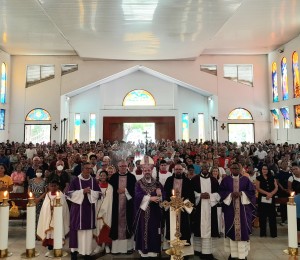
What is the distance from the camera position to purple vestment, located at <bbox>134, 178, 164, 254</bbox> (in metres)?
5.15

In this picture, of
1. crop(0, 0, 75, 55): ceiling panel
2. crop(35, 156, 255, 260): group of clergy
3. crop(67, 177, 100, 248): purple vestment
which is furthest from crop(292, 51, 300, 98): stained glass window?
crop(67, 177, 100, 248): purple vestment

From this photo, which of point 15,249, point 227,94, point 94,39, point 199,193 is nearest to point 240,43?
point 227,94

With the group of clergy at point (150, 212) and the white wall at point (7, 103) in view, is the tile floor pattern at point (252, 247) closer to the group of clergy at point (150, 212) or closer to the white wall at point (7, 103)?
the group of clergy at point (150, 212)

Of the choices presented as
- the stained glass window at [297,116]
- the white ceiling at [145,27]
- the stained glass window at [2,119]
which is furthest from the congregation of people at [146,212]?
the stained glass window at [2,119]

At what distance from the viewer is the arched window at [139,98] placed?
79.9 ft

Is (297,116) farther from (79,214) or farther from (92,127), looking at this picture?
(79,214)

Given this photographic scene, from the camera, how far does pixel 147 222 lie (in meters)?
5.20

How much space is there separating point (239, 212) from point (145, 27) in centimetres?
1176

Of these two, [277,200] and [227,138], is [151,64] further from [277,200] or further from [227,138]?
[277,200]

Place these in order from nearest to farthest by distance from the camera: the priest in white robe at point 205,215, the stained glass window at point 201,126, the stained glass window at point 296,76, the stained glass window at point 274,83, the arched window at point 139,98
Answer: the priest in white robe at point 205,215
the stained glass window at point 296,76
the stained glass window at point 274,83
the arched window at point 139,98
the stained glass window at point 201,126

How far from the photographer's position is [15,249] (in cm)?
577

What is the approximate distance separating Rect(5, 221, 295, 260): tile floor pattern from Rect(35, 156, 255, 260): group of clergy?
260 mm

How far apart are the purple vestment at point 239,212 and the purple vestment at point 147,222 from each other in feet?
3.98

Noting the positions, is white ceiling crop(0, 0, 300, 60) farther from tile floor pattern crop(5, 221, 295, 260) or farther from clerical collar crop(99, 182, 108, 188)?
tile floor pattern crop(5, 221, 295, 260)
